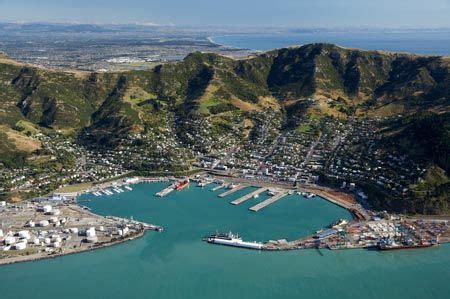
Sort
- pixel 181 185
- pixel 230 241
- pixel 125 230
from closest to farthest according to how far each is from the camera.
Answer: pixel 230 241, pixel 125 230, pixel 181 185

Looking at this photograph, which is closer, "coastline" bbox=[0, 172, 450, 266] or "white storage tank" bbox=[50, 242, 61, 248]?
"coastline" bbox=[0, 172, 450, 266]

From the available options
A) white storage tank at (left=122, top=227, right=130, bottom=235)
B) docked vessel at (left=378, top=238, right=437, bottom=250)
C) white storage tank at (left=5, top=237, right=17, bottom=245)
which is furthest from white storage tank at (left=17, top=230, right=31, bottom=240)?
docked vessel at (left=378, top=238, right=437, bottom=250)

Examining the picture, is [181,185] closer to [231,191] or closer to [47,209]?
[231,191]

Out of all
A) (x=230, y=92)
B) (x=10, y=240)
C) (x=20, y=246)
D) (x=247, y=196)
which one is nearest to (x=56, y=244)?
(x=20, y=246)

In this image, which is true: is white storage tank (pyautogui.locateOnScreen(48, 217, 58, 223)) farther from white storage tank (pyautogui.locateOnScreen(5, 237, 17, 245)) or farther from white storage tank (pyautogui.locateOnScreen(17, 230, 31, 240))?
white storage tank (pyautogui.locateOnScreen(5, 237, 17, 245))

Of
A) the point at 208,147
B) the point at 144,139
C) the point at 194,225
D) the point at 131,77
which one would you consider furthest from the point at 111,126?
the point at 194,225
